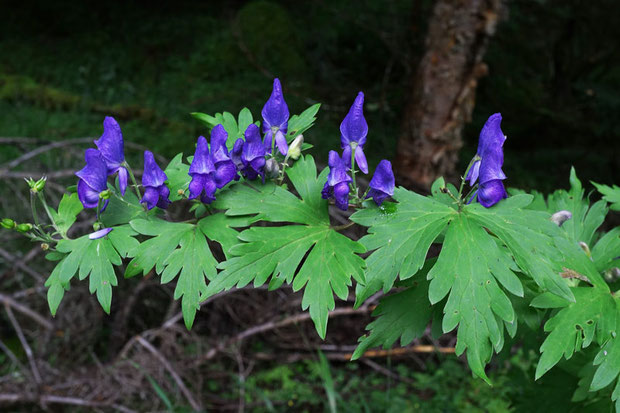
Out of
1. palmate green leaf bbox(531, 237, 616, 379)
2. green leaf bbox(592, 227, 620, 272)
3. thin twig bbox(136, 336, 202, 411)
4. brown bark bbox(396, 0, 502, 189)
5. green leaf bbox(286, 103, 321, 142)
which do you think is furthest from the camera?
brown bark bbox(396, 0, 502, 189)

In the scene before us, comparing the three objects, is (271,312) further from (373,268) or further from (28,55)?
(28,55)

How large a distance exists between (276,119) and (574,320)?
80 cm

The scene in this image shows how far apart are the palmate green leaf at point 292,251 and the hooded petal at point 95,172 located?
25 centimetres

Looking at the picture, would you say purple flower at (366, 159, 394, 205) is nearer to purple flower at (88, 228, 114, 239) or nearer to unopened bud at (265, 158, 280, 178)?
unopened bud at (265, 158, 280, 178)

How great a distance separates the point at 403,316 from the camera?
1294 millimetres

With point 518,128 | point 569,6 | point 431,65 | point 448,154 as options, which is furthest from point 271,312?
point 569,6

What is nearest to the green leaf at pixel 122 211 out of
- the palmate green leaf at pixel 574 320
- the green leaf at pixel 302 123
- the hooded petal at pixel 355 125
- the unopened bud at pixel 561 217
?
the green leaf at pixel 302 123

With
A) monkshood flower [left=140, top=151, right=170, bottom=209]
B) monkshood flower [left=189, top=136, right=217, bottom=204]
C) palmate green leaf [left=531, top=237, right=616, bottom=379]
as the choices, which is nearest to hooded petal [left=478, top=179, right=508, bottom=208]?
palmate green leaf [left=531, top=237, right=616, bottom=379]

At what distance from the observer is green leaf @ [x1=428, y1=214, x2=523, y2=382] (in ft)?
3.51

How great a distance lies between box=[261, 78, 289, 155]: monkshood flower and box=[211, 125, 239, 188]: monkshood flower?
11cm

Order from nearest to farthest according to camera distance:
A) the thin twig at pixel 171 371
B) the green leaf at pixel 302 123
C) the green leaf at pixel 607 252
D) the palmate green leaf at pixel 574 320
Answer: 1. the palmate green leaf at pixel 574 320
2. the green leaf at pixel 302 123
3. the green leaf at pixel 607 252
4. the thin twig at pixel 171 371

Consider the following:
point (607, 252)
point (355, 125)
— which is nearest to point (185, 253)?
point (355, 125)

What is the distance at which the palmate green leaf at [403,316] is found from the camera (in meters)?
1.28

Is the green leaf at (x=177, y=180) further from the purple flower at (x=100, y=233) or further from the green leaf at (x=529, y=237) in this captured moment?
the green leaf at (x=529, y=237)
